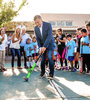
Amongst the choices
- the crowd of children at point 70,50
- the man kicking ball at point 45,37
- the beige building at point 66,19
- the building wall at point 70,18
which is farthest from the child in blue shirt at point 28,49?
the building wall at point 70,18

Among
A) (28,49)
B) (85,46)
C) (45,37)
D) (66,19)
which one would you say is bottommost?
(28,49)

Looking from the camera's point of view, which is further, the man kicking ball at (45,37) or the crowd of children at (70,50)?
the crowd of children at (70,50)

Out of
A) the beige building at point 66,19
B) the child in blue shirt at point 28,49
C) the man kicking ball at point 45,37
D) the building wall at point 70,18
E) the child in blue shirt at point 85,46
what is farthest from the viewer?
the building wall at point 70,18

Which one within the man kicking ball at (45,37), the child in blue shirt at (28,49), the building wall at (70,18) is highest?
the building wall at (70,18)

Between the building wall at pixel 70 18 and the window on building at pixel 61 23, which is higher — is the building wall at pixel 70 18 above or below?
above

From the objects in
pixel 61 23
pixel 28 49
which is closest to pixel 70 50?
pixel 28 49

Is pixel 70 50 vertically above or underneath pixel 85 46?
underneath

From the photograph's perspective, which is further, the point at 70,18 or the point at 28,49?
the point at 70,18

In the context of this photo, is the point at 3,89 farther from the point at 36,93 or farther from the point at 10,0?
the point at 10,0

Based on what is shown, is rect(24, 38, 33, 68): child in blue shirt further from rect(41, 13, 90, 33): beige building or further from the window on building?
the window on building

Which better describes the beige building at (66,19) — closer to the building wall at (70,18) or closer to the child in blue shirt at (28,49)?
the building wall at (70,18)

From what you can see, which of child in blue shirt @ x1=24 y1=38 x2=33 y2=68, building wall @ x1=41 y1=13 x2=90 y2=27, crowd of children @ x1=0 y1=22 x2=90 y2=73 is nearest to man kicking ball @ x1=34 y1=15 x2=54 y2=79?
crowd of children @ x1=0 y1=22 x2=90 y2=73

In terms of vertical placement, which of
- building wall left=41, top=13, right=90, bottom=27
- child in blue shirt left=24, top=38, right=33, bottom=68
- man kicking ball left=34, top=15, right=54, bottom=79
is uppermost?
building wall left=41, top=13, right=90, bottom=27

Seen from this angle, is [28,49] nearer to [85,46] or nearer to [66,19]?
[85,46]
